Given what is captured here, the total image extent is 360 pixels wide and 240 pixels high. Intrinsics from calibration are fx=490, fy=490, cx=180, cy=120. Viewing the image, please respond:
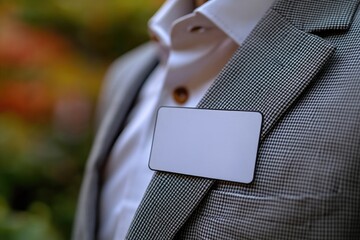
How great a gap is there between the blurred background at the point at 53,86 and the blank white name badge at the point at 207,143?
93 centimetres

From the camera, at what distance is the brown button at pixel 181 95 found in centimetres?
74

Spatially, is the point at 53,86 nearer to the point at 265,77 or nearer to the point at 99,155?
the point at 99,155

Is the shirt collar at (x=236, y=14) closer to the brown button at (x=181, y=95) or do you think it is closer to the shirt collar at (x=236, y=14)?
the shirt collar at (x=236, y=14)

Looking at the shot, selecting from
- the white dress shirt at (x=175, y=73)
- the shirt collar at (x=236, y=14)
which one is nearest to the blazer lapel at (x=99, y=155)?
the white dress shirt at (x=175, y=73)

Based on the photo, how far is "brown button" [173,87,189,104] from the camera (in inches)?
29.0

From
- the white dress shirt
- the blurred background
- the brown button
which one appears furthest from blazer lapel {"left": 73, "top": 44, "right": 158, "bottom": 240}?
the blurred background

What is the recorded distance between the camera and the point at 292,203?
1.70 feet

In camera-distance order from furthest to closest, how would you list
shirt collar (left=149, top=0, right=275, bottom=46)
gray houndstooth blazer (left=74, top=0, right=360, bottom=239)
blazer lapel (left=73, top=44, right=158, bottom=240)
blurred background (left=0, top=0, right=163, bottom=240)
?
blurred background (left=0, top=0, right=163, bottom=240) < blazer lapel (left=73, top=44, right=158, bottom=240) < shirt collar (left=149, top=0, right=275, bottom=46) < gray houndstooth blazer (left=74, top=0, right=360, bottom=239)

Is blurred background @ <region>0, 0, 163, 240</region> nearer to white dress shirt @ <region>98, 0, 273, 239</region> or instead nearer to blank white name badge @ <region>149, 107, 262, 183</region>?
white dress shirt @ <region>98, 0, 273, 239</region>

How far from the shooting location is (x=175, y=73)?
0.76 m

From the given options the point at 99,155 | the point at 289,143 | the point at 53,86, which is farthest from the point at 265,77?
the point at 53,86

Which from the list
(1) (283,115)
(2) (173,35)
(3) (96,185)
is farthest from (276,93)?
(3) (96,185)

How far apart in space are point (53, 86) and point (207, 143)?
1352mm

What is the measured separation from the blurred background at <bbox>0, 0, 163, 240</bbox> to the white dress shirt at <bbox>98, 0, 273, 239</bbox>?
700 millimetres
